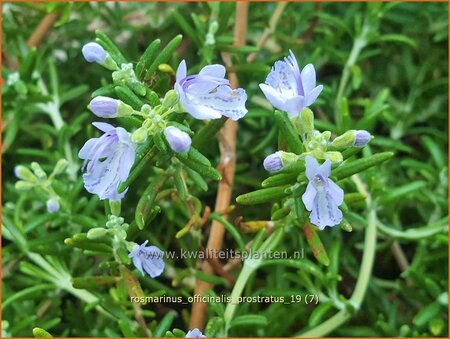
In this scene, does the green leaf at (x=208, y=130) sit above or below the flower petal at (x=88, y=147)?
above

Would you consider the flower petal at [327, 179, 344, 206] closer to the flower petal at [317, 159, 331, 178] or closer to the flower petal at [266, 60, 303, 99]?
the flower petal at [317, 159, 331, 178]

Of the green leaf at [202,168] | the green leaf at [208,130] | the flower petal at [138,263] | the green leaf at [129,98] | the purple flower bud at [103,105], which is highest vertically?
the green leaf at [208,130]

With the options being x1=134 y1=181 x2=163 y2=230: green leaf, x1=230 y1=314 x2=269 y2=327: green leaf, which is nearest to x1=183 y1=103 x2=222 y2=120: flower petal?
x1=134 y1=181 x2=163 y2=230: green leaf

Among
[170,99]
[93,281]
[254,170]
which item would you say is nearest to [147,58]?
[170,99]

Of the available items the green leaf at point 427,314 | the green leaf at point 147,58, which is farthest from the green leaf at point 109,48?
the green leaf at point 427,314

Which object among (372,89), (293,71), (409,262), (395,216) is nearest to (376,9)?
(372,89)

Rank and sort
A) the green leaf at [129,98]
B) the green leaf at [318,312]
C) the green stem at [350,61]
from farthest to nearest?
the green stem at [350,61], the green leaf at [318,312], the green leaf at [129,98]

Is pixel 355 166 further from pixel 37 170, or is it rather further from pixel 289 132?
pixel 37 170

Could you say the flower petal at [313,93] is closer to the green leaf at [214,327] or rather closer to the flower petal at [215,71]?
the flower petal at [215,71]
